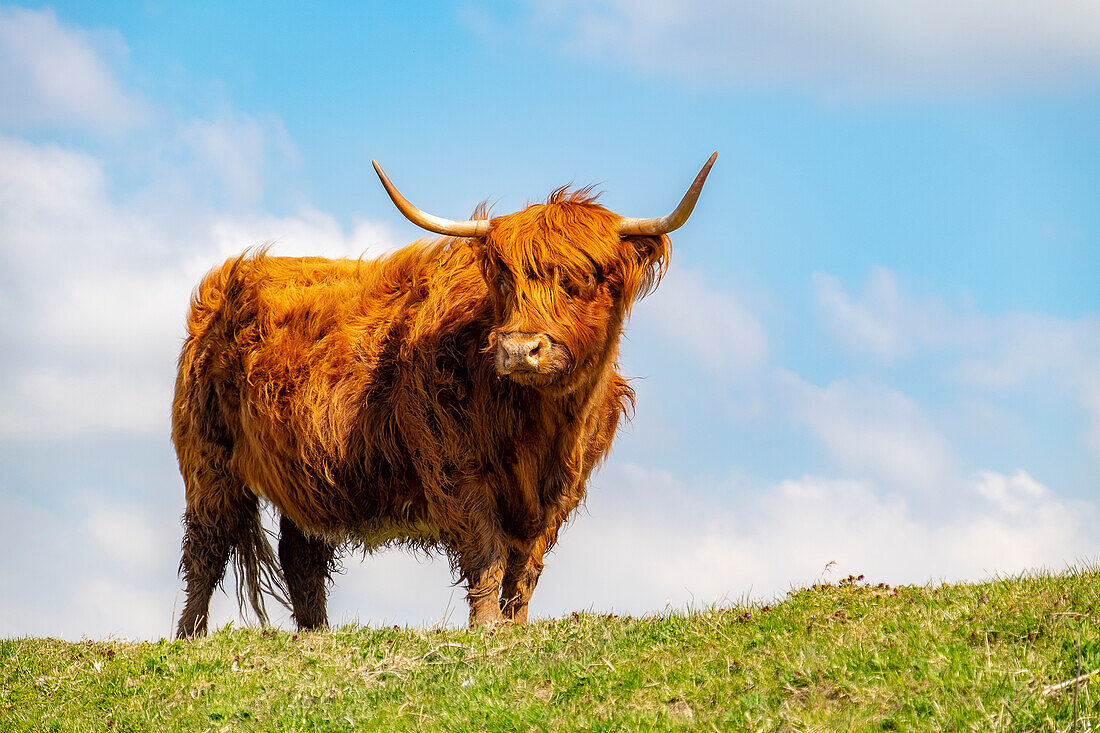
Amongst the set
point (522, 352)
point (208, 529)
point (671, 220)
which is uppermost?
point (671, 220)

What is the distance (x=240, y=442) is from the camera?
8.91m

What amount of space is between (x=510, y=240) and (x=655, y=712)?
3.01 m

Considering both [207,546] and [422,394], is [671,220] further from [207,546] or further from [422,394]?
[207,546]

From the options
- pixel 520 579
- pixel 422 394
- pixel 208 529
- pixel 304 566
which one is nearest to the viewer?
pixel 422 394

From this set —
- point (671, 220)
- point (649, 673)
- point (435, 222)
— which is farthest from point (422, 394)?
point (649, 673)

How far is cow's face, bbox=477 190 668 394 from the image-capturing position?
258 inches

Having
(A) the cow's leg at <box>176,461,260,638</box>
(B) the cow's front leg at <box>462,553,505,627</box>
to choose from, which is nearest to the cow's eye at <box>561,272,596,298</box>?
(B) the cow's front leg at <box>462,553,505,627</box>

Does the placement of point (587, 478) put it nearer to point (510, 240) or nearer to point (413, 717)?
point (510, 240)

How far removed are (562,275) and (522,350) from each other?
0.62m

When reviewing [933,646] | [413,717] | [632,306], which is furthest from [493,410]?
[933,646]

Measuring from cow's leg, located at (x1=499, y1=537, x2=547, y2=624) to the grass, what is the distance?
111cm

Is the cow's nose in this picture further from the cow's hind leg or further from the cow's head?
the cow's hind leg

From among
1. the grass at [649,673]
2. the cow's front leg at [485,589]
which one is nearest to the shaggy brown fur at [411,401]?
the cow's front leg at [485,589]

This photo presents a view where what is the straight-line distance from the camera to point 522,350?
635cm
